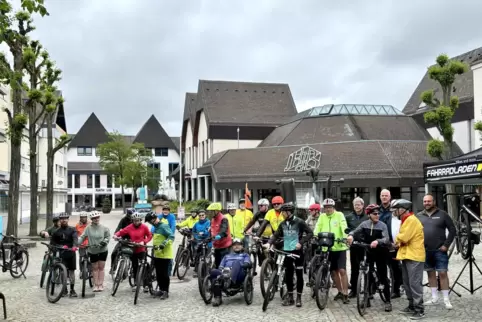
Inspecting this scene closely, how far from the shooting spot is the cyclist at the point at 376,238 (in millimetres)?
8750

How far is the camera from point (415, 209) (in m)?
37.2

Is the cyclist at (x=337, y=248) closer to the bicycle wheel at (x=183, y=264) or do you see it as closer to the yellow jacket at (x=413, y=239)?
the yellow jacket at (x=413, y=239)

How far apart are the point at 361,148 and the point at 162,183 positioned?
45806mm

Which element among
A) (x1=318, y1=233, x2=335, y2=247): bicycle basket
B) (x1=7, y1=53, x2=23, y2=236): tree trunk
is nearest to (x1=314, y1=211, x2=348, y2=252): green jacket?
(x1=318, y1=233, x2=335, y2=247): bicycle basket

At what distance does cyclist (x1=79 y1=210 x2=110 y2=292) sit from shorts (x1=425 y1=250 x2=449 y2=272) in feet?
19.5

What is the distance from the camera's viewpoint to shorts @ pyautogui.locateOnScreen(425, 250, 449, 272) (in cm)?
888

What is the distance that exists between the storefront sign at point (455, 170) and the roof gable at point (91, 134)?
82.7 metres

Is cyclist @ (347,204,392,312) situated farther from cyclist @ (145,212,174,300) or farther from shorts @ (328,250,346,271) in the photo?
cyclist @ (145,212,174,300)

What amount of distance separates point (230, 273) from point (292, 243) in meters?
1.20

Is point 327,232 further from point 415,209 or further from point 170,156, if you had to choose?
point 170,156

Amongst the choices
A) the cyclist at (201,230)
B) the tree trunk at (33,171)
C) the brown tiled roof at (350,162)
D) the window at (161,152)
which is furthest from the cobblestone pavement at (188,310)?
the window at (161,152)

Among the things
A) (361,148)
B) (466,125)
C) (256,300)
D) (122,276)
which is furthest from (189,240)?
(466,125)

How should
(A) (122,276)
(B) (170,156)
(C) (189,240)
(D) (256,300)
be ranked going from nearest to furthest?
(D) (256,300) → (A) (122,276) → (C) (189,240) → (B) (170,156)

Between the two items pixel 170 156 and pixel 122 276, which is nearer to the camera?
A: pixel 122 276
